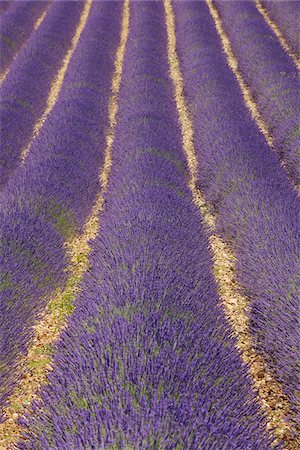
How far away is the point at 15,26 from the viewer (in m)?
10.6

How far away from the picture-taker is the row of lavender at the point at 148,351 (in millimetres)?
2068

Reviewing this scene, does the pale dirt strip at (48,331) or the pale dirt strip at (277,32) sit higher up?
the pale dirt strip at (277,32)

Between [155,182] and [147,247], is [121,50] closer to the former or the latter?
[155,182]

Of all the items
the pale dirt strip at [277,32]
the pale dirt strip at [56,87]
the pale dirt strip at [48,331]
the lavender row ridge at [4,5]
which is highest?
the lavender row ridge at [4,5]

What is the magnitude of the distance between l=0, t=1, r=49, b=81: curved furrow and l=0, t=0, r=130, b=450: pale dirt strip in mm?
5014

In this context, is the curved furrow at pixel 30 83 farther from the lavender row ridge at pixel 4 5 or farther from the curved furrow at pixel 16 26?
the lavender row ridge at pixel 4 5

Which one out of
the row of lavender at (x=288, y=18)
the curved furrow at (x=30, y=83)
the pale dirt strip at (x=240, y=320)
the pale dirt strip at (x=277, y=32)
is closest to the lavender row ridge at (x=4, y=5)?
the curved furrow at (x=30, y=83)

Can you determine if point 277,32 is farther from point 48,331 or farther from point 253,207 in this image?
point 48,331

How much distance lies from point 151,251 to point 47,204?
5.11 ft

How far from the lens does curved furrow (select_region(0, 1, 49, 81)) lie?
9431 millimetres

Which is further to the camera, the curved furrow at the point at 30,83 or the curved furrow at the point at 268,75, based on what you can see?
the curved furrow at the point at 30,83

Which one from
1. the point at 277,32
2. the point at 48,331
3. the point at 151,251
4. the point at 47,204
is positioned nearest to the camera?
the point at 151,251

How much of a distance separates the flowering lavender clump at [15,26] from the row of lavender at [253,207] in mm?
4077

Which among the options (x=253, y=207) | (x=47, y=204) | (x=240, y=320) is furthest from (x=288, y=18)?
(x=240, y=320)
